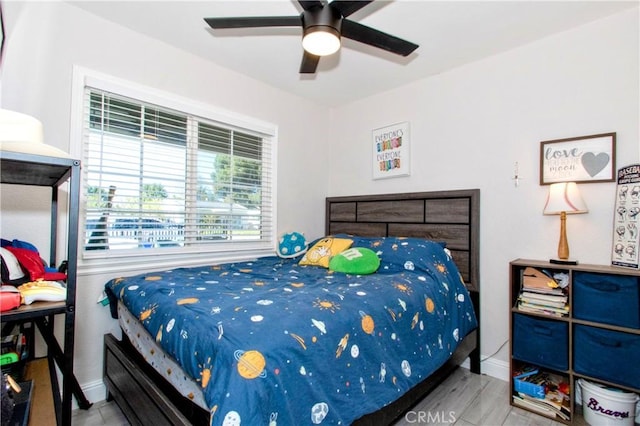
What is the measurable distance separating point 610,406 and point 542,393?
1.04 ft

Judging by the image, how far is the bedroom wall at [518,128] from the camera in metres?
2.01

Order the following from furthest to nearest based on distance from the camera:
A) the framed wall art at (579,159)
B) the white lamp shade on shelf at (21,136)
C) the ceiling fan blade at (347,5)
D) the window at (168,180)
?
the window at (168,180) → the framed wall art at (579,159) → the ceiling fan blade at (347,5) → the white lamp shade on shelf at (21,136)

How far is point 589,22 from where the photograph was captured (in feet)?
6.91

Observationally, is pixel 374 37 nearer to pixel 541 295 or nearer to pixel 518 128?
pixel 518 128

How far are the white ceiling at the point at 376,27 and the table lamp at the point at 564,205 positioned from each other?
111 centimetres

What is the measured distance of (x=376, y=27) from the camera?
2.19 m

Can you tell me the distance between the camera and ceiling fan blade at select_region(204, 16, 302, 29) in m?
1.61

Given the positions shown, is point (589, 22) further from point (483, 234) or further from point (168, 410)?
point (168, 410)

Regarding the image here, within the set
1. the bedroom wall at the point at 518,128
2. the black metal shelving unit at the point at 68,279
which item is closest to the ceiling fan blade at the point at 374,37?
the bedroom wall at the point at 518,128

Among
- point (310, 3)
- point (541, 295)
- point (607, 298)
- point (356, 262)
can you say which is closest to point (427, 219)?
point (356, 262)

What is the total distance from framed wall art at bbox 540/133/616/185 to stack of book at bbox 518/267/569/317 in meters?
0.67

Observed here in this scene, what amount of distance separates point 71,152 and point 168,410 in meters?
1.68

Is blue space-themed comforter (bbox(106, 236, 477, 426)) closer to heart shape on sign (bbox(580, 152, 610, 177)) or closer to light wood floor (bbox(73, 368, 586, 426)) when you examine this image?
light wood floor (bbox(73, 368, 586, 426))

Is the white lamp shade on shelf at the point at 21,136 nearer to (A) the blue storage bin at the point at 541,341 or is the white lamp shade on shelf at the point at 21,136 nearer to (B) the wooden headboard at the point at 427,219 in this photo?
(B) the wooden headboard at the point at 427,219
